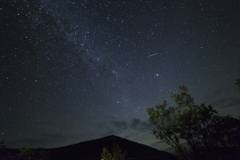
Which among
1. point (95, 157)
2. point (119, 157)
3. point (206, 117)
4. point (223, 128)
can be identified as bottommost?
point (95, 157)

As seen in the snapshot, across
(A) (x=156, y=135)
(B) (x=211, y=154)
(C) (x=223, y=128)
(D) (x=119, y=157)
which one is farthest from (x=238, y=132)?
(D) (x=119, y=157)

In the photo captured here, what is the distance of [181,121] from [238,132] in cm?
922

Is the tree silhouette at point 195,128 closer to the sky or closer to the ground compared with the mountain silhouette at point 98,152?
closer to the sky

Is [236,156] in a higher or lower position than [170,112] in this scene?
lower

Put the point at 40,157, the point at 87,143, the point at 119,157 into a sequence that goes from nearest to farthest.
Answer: the point at 119,157 < the point at 40,157 < the point at 87,143

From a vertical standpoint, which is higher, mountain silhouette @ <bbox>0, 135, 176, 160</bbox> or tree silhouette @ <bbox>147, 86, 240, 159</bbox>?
tree silhouette @ <bbox>147, 86, 240, 159</bbox>

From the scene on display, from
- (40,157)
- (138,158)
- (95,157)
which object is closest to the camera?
(40,157)

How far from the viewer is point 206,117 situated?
57.4ft

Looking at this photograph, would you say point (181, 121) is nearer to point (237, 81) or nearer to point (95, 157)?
point (237, 81)

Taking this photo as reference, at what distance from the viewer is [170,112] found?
18.2 meters

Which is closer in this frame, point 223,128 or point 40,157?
point 223,128

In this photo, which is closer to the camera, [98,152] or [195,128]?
[195,128]

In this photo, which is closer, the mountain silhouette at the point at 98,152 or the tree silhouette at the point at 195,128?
the tree silhouette at the point at 195,128

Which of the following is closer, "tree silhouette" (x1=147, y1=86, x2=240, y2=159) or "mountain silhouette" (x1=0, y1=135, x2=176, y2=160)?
"tree silhouette" (x1=147, y1=86, x2=240, y2=159)
